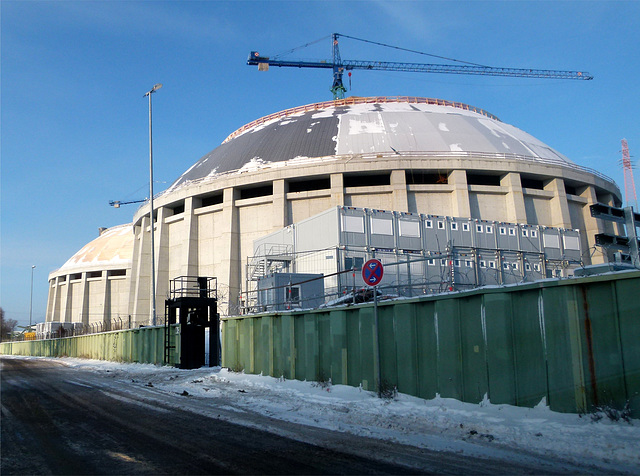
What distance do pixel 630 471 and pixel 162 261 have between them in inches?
2191

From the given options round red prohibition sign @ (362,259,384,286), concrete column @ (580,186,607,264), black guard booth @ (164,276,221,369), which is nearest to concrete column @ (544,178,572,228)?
concrete column @ (580,186,607,264)

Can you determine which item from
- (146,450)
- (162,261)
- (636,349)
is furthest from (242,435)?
(162,261)

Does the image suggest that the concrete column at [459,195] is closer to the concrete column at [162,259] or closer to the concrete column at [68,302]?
the concrete column at [162,259]

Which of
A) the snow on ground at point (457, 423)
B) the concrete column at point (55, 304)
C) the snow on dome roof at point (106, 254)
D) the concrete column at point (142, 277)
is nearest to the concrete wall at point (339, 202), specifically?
the concrete column at point (142, 277)

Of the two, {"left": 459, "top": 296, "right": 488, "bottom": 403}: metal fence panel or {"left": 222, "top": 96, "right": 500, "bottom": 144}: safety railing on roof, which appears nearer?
{"left": 459, "top": 296, "right": 488, "bottom": 403}: metal fence panel

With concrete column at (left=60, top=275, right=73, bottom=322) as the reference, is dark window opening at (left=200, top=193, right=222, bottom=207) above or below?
above

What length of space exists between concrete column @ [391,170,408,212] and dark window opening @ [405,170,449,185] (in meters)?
1.40

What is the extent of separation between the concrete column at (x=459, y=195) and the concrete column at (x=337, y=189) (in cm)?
1014

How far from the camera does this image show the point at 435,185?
47.4 meters

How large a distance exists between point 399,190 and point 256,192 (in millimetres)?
15805

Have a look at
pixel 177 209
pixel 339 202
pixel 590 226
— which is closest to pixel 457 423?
pixel 339 202

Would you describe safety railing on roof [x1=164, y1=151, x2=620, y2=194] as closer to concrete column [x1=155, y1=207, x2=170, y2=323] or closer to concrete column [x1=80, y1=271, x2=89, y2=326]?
concrete column [x1=155, y1=207, x2=170, y2=323]

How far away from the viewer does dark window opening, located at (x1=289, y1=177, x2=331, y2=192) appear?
51469 mm

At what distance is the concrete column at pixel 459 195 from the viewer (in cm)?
4597
